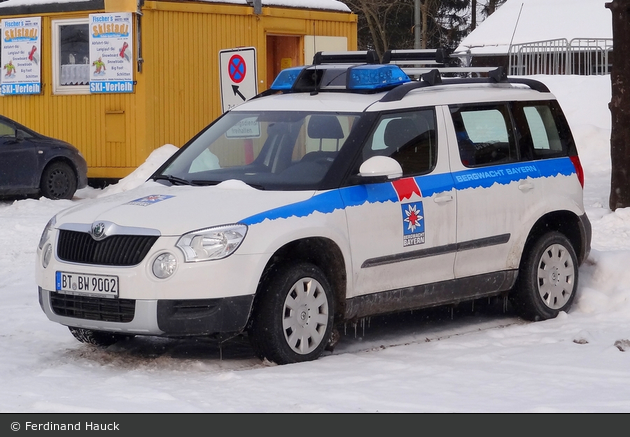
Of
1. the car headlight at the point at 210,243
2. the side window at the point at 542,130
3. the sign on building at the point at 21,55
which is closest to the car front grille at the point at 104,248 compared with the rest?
the car headlight at the point at 210,243

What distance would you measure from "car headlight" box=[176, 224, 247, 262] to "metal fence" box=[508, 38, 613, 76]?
20.4 m

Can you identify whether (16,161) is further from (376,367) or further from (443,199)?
(376,367)

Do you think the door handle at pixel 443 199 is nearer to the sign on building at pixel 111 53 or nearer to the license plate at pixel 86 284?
the license plate at pixel 86 284

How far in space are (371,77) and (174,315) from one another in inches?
92.3

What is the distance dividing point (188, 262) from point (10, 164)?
10.6 m

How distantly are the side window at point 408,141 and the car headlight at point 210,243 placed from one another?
4.08 feet

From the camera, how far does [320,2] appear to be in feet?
68.5

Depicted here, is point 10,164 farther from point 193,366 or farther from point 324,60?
point 193,366

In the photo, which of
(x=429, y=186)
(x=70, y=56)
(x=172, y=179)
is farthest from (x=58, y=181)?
(x=429, y=186)

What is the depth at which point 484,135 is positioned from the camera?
821cm

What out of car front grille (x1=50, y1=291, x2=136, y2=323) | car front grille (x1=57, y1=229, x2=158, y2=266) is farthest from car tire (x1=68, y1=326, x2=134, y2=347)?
car front grille (x1=57, y1=229, x2=158, y2=266)

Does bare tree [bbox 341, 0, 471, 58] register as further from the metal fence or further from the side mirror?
the side mirror

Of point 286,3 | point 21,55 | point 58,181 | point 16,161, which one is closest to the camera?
point 16,161

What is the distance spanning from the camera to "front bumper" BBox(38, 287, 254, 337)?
255 inches
